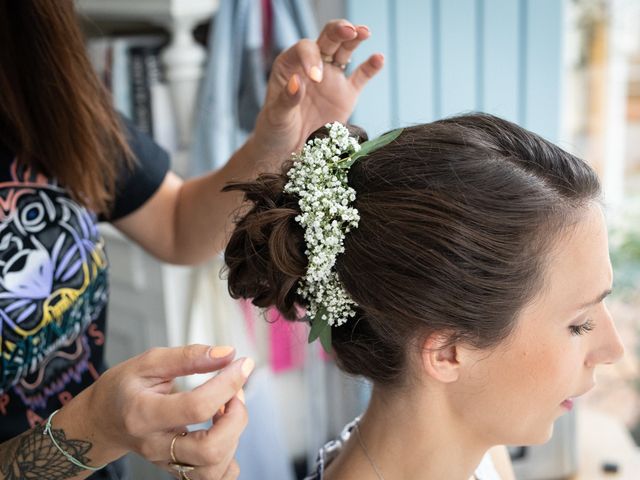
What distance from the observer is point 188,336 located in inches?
85.0

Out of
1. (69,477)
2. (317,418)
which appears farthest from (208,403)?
(317,418)

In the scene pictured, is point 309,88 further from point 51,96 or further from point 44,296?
point 44,296

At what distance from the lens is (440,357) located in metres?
1.02

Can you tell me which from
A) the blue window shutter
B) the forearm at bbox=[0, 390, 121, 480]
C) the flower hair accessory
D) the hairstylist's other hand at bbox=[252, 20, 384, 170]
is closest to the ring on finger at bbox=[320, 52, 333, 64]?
the hairstylist's other hand at bbox=[252, 20, 384, 170]

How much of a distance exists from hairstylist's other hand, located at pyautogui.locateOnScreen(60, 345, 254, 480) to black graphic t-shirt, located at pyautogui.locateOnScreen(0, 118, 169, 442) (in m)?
0.34

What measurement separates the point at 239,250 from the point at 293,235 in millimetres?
90

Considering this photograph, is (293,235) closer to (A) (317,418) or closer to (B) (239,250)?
(B) (239,250)

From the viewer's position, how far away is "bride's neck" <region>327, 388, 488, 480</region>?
1084mm

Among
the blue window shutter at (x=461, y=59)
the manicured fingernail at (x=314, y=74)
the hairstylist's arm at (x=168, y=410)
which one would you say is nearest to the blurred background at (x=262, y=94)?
the blue window shutter at (x=461, y=59)

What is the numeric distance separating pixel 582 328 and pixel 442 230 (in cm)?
25

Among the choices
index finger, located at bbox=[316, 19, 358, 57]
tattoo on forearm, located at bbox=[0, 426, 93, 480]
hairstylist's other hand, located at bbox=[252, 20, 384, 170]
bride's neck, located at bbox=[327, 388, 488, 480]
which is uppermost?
index finger, located at bbox=[316, 19, 358, 57]

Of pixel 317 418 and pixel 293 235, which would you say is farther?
pixel 317 418

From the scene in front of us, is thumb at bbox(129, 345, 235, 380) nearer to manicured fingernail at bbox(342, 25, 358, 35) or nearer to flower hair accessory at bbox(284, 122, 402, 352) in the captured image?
flower hair accessory at bbox(284, 122, 402, 352)

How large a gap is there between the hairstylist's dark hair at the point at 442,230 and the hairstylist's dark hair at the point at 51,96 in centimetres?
32
